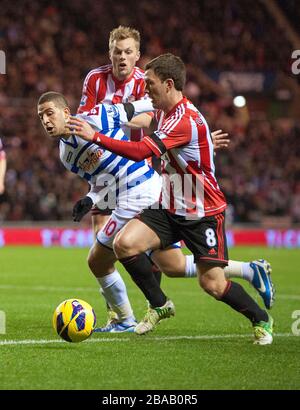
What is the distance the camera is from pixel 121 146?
22.0 ft

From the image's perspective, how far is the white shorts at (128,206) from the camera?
7.84 meters

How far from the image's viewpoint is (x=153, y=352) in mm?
6668

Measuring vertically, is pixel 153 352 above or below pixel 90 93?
below

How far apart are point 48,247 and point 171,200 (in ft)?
46.7

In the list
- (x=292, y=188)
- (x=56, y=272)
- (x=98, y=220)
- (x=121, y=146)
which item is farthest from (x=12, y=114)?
(x=121, y=146)

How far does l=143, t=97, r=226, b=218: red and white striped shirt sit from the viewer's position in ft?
23.0

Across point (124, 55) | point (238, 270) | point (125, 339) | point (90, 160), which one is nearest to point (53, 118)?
point (90, 160)

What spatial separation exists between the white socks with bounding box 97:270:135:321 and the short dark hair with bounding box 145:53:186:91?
6.30 ft

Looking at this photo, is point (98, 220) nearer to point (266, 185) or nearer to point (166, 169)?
point (166, 169)

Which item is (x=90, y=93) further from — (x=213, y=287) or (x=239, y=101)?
(x=239, y=101)

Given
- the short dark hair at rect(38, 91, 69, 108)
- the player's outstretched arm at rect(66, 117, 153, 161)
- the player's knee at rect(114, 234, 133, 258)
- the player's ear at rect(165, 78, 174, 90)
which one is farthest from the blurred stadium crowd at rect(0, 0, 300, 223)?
the player's outstretched arm at rect(66, 117, 153, 161)

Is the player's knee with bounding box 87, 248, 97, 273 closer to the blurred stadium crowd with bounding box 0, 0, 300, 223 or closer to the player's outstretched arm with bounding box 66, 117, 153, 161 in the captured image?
the player's outstretched arm with bounding box 66, 117, 153, 161

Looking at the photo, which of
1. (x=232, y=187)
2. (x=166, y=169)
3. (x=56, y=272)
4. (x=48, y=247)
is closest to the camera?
(x=166, y=169)

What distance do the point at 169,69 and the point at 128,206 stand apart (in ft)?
4.88
